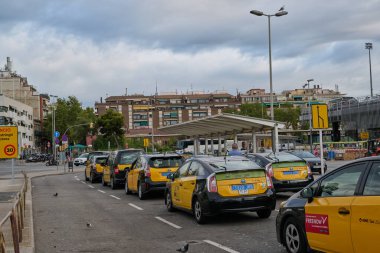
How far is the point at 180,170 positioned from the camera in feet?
43.7

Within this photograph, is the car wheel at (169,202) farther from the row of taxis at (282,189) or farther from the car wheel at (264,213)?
the car wheel at (264,213)

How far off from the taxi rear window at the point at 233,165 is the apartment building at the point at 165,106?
445 ft

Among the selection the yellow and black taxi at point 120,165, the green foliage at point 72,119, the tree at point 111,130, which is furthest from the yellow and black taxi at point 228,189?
the green foliage at point 72,119

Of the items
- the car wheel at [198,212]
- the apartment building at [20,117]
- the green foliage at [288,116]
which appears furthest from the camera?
the green foliage at [288,116]

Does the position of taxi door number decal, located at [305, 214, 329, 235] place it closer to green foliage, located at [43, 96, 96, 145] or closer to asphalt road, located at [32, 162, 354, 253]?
asphalt road, located at [32, 162, 354, 253]

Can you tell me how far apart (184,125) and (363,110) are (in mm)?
34162

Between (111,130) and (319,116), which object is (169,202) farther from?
(111,130)

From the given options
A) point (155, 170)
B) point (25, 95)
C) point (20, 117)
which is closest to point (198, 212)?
point (155, 170)

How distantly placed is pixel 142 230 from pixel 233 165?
8.30 ft

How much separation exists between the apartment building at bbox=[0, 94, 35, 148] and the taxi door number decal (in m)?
91.0

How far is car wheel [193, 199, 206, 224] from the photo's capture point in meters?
11.2

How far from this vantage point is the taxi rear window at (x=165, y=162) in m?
17.3

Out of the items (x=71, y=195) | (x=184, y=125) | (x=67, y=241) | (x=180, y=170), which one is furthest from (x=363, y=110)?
(x=67, y=241)

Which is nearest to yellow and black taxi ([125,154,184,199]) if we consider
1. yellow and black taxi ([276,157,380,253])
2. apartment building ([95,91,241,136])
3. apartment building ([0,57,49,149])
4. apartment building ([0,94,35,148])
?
yellow and black taxi ([276,157,380,253])
